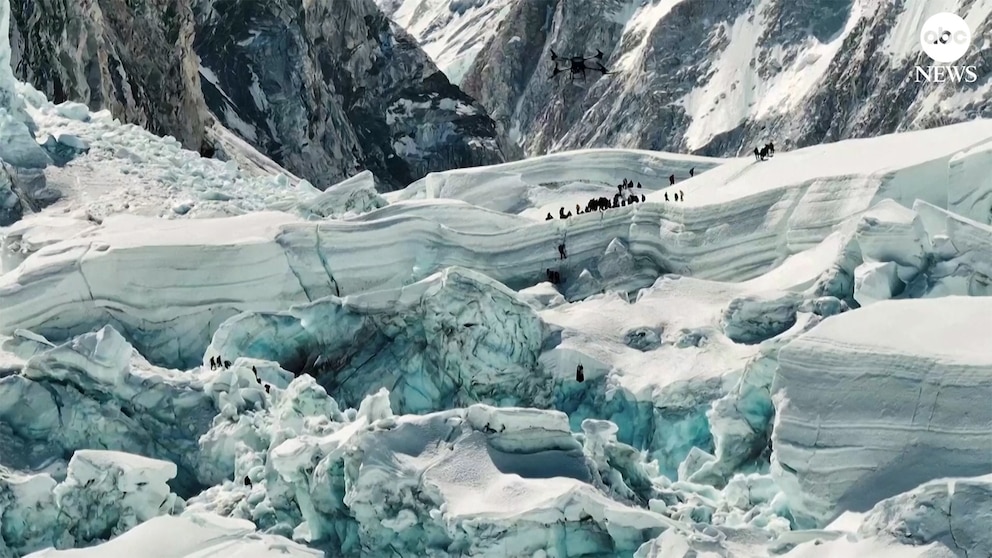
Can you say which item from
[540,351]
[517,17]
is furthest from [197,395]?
[517,17]

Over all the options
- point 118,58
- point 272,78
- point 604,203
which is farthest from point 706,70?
point 604,203

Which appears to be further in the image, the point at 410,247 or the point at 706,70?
the point at 706,70

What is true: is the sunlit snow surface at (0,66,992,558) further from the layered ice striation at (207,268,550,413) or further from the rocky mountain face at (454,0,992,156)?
the rocky mountain face at (454,0,992,156)

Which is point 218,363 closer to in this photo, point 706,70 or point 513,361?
point 513,361

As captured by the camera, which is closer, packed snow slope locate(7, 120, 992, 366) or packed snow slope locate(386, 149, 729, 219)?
packed snow slope locate(7, 120, 992, 366)

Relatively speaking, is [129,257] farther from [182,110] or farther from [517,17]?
[517,17]

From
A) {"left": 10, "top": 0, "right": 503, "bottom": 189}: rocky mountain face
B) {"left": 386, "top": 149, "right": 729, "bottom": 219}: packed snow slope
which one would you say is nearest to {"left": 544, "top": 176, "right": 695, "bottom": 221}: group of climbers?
{"left": 386, "top": 149, "right": 729, "bottom": 219}: packed snow slope

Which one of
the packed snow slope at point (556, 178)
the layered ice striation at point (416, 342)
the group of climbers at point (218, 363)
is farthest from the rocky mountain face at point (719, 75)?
the group of climbers at point (218, 363)
